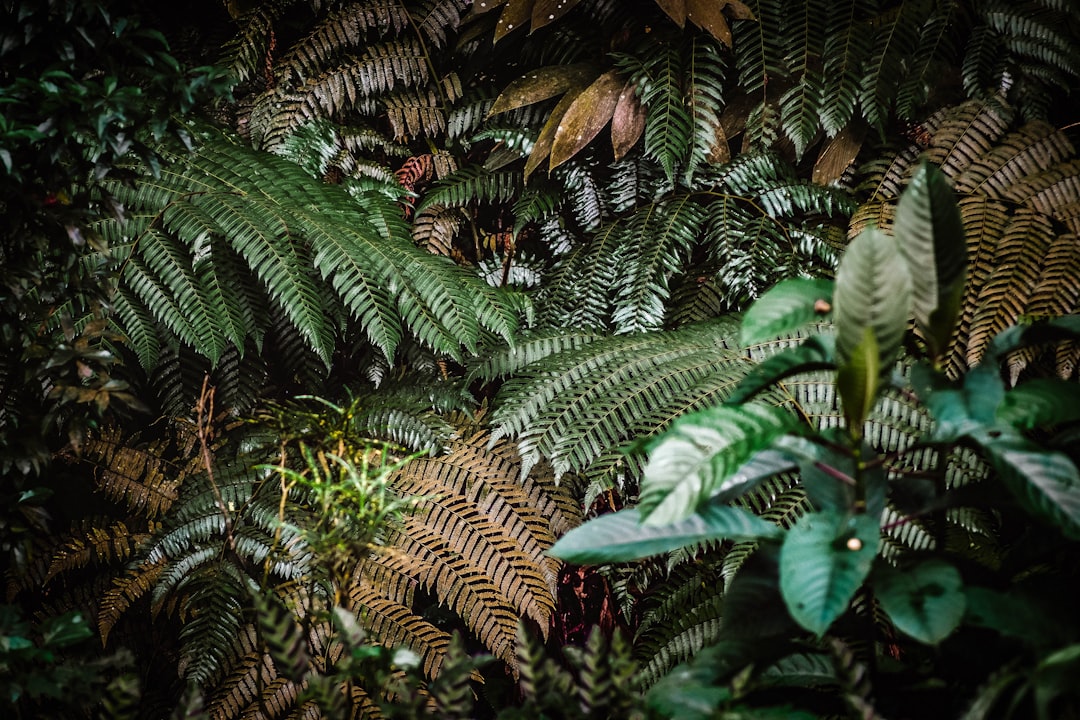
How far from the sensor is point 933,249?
2.80 ft

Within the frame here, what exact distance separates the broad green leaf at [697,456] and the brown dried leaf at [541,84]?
5.51ft

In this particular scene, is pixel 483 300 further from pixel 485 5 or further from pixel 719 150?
pixel 485 5

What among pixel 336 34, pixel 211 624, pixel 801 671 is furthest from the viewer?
pixel 336 34

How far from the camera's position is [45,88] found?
1001 mm

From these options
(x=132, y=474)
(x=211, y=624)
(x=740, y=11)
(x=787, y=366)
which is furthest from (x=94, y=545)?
(x=740, y=11)

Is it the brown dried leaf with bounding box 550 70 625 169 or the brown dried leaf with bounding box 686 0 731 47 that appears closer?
the brown dried leaf with bounding box 686 0 731 47

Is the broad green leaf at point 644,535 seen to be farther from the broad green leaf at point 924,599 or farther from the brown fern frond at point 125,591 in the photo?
the brown fern frond at point 125,591

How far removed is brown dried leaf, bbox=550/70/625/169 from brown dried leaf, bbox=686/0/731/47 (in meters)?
0.30

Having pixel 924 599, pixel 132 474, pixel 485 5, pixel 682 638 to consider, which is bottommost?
pixel 682 638

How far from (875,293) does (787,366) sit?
0.46ft

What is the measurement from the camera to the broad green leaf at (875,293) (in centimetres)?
78

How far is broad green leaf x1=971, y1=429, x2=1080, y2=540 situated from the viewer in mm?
680

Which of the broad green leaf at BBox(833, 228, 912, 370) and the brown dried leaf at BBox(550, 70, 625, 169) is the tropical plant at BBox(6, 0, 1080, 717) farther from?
the broad green leaf at BBox(833, 228, 912, 370)

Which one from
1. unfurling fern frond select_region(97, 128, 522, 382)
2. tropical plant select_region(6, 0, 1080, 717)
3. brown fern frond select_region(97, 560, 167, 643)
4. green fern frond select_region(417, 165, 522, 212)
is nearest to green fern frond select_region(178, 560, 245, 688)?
tropical plant select_region(6, 0, 1080, 717)
